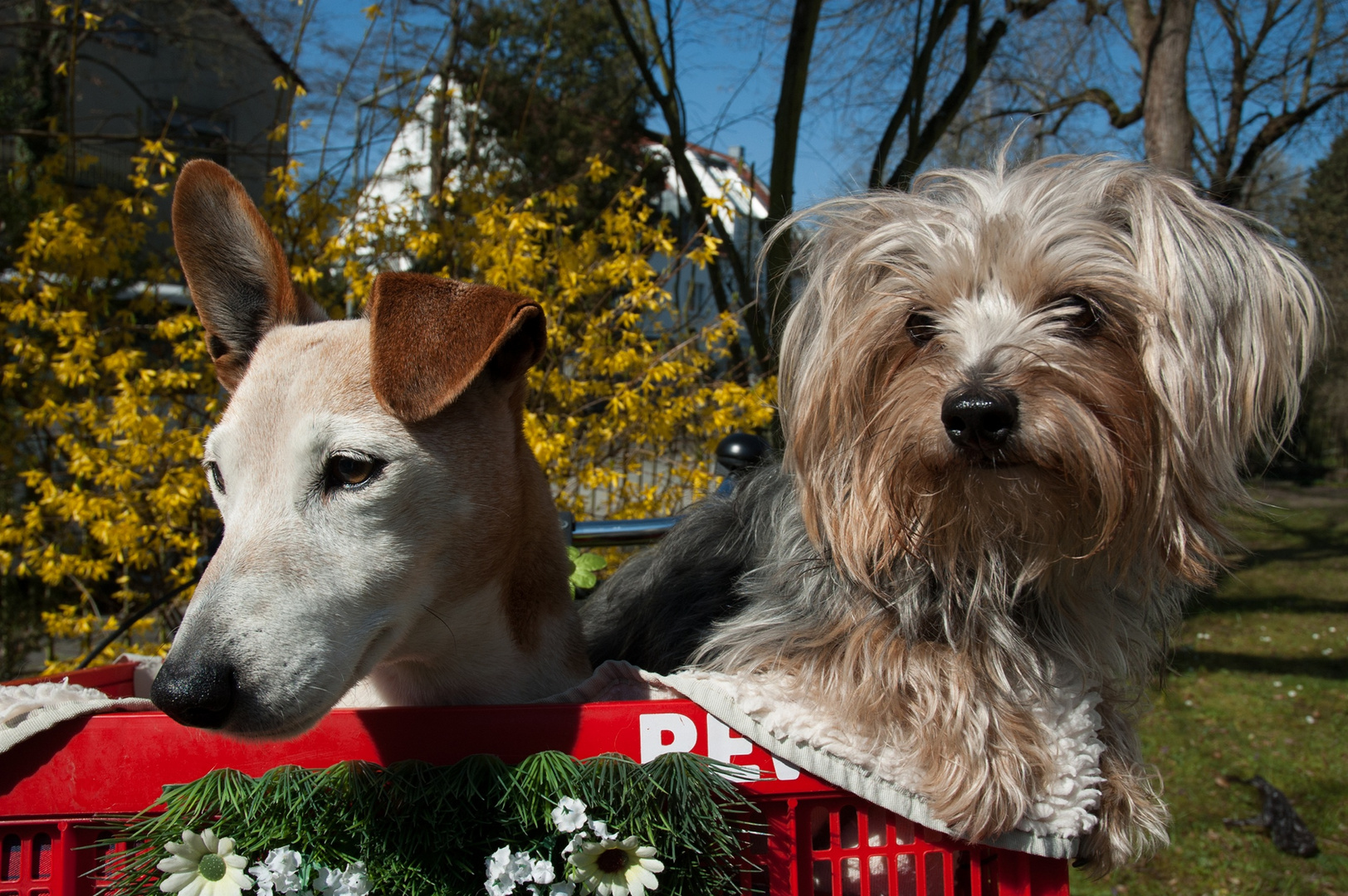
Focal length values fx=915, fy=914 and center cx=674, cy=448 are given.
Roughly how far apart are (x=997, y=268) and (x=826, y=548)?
66cm

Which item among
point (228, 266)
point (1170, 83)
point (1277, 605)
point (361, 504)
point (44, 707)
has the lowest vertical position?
point (1277, 605)

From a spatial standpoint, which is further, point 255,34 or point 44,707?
point 255,34

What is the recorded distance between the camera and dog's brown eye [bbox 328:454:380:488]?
67.6 inches

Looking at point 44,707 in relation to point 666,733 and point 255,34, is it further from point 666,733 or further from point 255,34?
point 255,34

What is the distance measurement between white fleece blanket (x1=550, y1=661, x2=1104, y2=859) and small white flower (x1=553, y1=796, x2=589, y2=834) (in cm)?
27

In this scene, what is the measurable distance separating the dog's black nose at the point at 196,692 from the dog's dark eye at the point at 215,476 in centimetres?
57

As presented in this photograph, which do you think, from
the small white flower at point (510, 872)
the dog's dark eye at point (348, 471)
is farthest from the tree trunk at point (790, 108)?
the small white flower at point (510, 872)

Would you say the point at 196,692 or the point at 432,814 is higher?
the point at 196,692

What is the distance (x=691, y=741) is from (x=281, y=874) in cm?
68

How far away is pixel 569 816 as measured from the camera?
142 centimetres

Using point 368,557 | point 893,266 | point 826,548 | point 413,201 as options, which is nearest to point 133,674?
point 368,557

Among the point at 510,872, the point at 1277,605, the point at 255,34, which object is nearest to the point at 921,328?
the point at 510,872

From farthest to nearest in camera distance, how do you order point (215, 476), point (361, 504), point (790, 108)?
point (790, 108) → point (215, 476) → point (361, 504)

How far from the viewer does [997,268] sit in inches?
68.2
